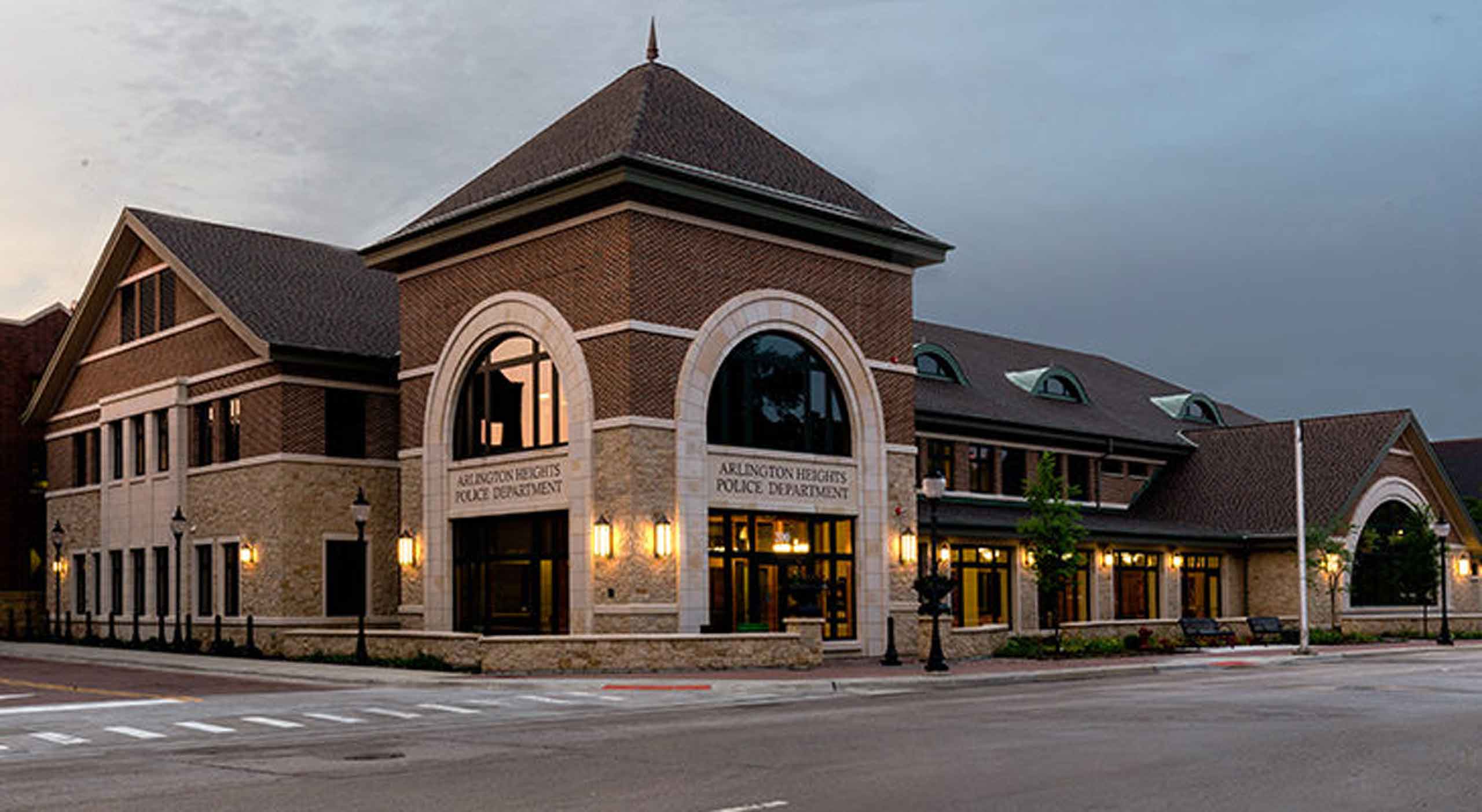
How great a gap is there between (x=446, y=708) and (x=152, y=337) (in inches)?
1063

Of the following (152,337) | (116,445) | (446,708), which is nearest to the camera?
(446,708)

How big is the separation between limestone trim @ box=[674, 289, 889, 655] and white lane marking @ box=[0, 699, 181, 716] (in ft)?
35.9

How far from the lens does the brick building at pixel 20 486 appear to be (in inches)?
2094

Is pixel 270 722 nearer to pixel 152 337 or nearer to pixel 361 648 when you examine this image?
pixel 361 648

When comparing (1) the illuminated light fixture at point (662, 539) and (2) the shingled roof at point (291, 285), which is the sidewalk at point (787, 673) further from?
(2) the shingled roof at point (291, 285)

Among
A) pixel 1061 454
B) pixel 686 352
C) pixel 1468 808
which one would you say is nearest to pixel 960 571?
pixel 1061 454

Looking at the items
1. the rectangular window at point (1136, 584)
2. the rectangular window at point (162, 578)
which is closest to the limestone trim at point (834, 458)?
the rectangular window at point (1136, 584)

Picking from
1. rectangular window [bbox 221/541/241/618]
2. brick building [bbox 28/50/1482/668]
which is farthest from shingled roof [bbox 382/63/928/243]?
rectangular window [bbox 221/541/241/618]

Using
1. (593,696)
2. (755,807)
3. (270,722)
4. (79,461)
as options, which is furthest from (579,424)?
(79,461)

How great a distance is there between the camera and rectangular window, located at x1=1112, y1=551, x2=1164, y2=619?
48.8 m

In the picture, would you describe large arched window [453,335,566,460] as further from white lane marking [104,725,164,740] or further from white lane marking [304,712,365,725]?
white lane marking [104,725,164,740]

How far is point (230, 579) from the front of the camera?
41.5 m

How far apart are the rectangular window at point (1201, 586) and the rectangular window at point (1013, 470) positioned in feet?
21.0

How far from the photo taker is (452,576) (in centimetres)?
3638
